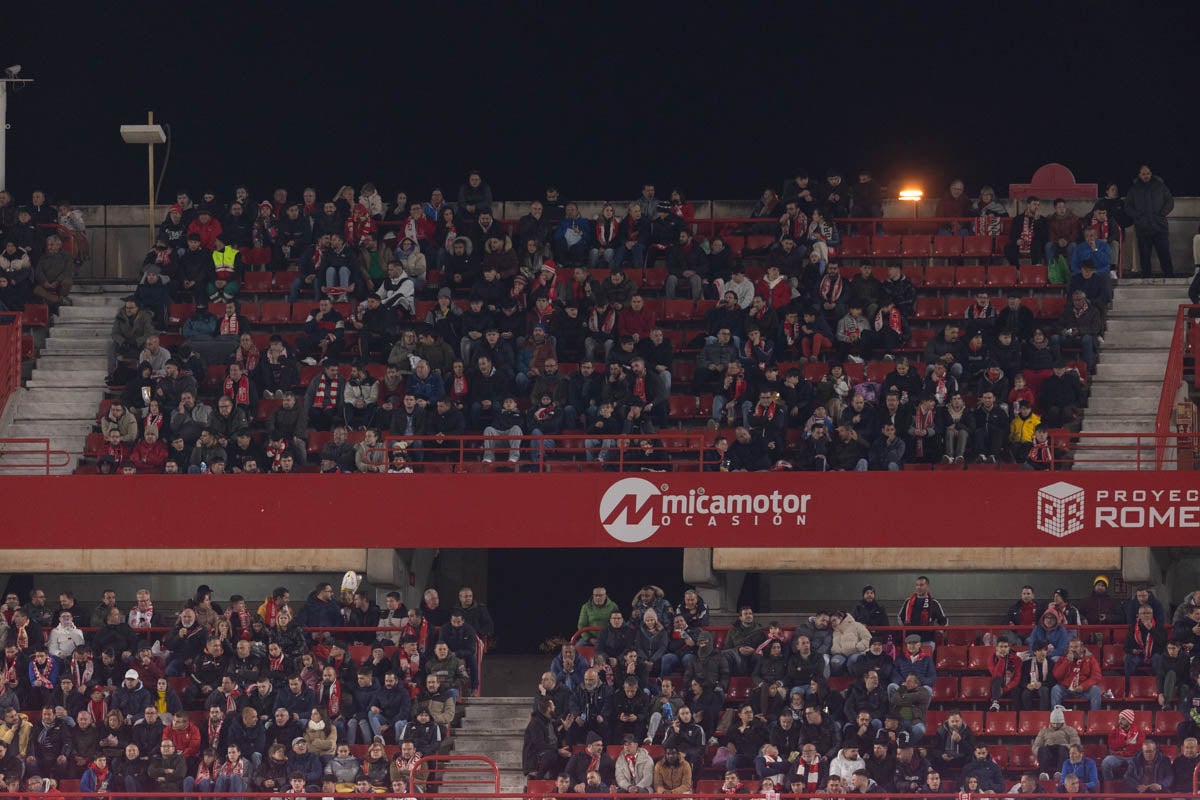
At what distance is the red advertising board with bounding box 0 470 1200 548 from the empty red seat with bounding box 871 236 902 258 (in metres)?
5.17

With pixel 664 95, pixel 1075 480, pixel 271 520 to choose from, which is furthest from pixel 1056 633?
pixel 664 95

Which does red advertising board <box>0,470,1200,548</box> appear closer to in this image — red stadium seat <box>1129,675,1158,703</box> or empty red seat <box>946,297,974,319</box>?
red stadium seat <box>1129,675,1158,703</box>

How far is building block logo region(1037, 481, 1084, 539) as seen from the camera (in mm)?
28531

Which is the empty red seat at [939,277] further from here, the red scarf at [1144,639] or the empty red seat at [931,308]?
the red scarf at [1144,639]

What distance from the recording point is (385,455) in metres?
29.1

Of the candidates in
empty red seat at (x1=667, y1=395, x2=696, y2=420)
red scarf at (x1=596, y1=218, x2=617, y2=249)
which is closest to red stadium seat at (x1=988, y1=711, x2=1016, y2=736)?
empty red seat at (x1=667, y1=395, x2=696, y2=420)

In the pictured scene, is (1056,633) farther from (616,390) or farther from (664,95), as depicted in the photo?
(664,95)

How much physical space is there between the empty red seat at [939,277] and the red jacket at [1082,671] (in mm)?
6565

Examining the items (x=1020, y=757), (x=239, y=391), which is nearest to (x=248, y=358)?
(x=239, y=391)

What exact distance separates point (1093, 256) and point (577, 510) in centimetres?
679

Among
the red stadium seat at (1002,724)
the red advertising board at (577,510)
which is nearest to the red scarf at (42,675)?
the red advertising board at (577,510)

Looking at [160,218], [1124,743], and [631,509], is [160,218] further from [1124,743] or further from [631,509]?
[1124,743]

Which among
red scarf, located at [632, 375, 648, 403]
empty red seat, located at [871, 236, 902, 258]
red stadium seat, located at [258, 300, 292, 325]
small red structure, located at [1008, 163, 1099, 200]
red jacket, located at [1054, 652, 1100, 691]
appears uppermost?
small red structure, located at [1008, 163, 1099, 200]

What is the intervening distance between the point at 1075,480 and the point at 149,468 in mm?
9481
